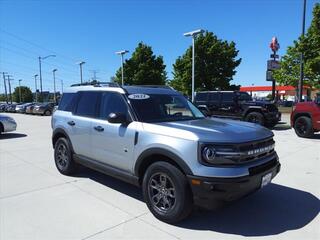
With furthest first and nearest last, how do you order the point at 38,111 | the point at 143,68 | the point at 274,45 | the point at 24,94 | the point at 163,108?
1. the point at 24,94
2. the point at 143,68
3. the point at 274,45
4. the point at 38,111
5. the point at 163,108

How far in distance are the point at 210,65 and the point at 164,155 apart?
3224cm

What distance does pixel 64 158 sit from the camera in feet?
21.4

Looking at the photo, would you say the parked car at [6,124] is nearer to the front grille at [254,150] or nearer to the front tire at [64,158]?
the front tire at [64,158]

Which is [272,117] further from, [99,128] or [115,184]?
[99,128]

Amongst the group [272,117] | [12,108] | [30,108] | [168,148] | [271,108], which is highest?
[168,148]

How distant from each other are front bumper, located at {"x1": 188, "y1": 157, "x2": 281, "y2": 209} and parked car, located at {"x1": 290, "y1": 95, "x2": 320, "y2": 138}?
8806 millimetres

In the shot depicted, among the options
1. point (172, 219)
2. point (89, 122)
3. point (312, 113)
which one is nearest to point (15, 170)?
point (89, 122)

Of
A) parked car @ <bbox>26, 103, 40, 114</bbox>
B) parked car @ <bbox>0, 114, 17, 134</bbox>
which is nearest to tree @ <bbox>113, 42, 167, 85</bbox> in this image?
parked car @ <bbox>26, 103, 40, 114</bbox>

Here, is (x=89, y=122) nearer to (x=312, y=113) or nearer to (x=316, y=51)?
(x=312, y=113)

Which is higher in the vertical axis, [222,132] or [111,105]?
[111,105]

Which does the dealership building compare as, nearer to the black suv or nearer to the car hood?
the black suv

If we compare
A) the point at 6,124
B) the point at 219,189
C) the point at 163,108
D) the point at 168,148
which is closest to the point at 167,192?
the point at 168,148

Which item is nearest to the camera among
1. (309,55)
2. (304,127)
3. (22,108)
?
(304,127)

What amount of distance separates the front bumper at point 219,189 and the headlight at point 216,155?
0.20 meters
